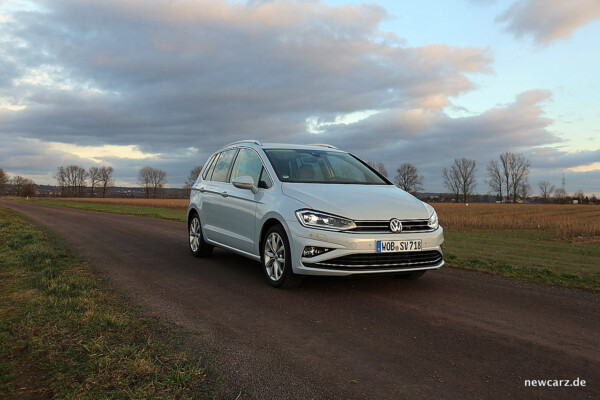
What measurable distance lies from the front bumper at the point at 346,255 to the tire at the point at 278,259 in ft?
0.56

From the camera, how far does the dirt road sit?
2873mm

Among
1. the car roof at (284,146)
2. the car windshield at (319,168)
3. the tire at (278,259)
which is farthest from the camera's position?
the car roof at (284,146)

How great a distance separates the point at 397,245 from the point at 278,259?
1.47 meters

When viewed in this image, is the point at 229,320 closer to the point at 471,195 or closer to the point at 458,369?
the point at 458,369

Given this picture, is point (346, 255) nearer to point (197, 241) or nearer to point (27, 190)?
point (197, 241)

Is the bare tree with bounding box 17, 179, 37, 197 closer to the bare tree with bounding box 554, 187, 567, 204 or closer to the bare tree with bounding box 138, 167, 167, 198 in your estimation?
the bare tree with bounding box 138, 167, 167, 198

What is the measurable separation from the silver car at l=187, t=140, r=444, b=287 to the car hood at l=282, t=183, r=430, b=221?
1cm

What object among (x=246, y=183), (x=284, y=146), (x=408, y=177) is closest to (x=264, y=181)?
(x=246, y=183)

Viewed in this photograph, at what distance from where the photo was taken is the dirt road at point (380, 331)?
2.87 m

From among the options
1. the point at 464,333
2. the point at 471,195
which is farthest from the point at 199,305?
the point at 471,195

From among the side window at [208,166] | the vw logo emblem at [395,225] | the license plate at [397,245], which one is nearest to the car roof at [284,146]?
the side window at [208,166]

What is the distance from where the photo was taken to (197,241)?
26.9 feet

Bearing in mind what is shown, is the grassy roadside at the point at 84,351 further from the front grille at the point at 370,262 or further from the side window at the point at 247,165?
the side window at the point at 247,165

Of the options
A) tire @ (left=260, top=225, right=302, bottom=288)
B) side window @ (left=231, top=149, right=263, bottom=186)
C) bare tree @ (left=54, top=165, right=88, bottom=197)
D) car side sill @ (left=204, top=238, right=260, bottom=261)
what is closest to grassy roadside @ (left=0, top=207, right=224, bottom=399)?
tire @ (left=260, top=225, right=302, bottom=288)
